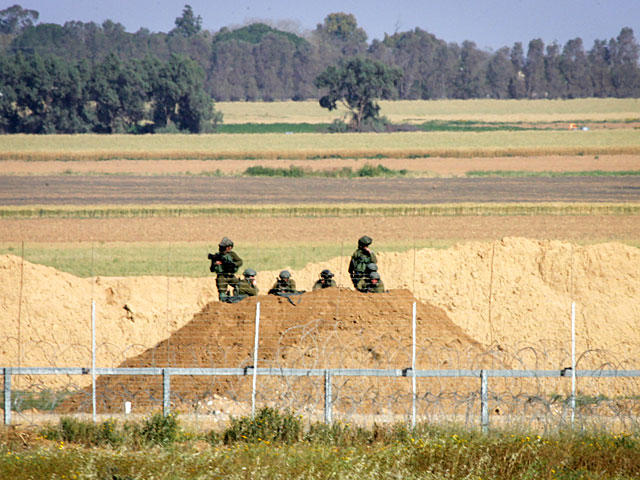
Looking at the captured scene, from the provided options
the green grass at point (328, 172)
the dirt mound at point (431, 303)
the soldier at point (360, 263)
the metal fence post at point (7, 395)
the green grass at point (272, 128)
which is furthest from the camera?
the green grass at point (272, 128)

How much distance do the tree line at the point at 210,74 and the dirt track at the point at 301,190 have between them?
1540 inches

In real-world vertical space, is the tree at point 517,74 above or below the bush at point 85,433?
above

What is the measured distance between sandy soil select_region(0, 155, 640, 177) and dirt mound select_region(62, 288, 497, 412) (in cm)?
4265

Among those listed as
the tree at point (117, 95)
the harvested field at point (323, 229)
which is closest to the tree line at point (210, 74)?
the tree at point (117, 95)

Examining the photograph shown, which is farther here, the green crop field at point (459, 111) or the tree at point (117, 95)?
the green crop field at point (459, 111)

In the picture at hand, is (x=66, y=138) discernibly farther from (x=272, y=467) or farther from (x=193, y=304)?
(x=272, y=467)

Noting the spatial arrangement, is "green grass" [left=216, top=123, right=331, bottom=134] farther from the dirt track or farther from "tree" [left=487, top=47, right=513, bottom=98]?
"tree" [left=487, top=47, right=513, bottom=98]

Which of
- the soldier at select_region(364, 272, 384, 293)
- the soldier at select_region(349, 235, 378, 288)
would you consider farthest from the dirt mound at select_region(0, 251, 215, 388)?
the soldier at select_region(364, 272, 384, 293)

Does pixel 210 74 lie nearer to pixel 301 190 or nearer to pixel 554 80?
pixel 554 80

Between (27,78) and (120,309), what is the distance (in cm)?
7827

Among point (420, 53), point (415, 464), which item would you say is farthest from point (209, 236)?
point (420, 53)

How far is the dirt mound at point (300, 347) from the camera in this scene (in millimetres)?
12180

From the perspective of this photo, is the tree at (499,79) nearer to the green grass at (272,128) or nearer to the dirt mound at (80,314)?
the green grass at (272,128)

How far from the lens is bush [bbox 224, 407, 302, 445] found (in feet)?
32.6
